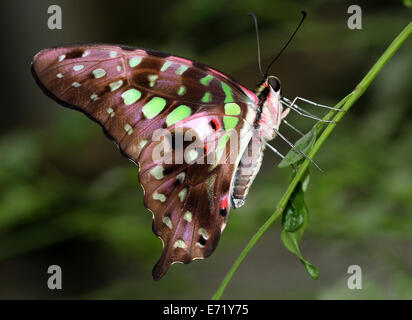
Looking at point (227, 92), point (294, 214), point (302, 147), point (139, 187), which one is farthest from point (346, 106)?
point (139, 187)

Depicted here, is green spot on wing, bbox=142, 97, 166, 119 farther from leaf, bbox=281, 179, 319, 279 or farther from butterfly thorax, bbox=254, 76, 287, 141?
leaf, bbox=281, 179, 319, 279

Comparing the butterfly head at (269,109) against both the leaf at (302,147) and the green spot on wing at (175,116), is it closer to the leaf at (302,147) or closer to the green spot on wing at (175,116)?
the green spot on wing at (175,116)

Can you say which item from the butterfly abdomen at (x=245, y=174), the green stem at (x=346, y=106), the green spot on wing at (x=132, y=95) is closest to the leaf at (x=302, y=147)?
the green stem at (x=346, y=106)

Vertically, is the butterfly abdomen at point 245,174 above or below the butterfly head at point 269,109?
below

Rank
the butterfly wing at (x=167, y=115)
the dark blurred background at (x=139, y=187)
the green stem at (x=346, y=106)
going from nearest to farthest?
1. the green stem at (x=346, y=106)
2. the butterfly wing at (x=167, y=115)
3. the dark blurred background at (x=139, y=187)

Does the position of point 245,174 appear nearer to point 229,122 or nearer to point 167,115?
point 229,122

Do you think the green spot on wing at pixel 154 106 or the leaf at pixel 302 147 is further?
the green spot on wing at pixel 154 106

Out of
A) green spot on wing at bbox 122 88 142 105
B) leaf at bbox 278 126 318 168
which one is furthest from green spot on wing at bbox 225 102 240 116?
leaf at bbox 278 126 318 168
